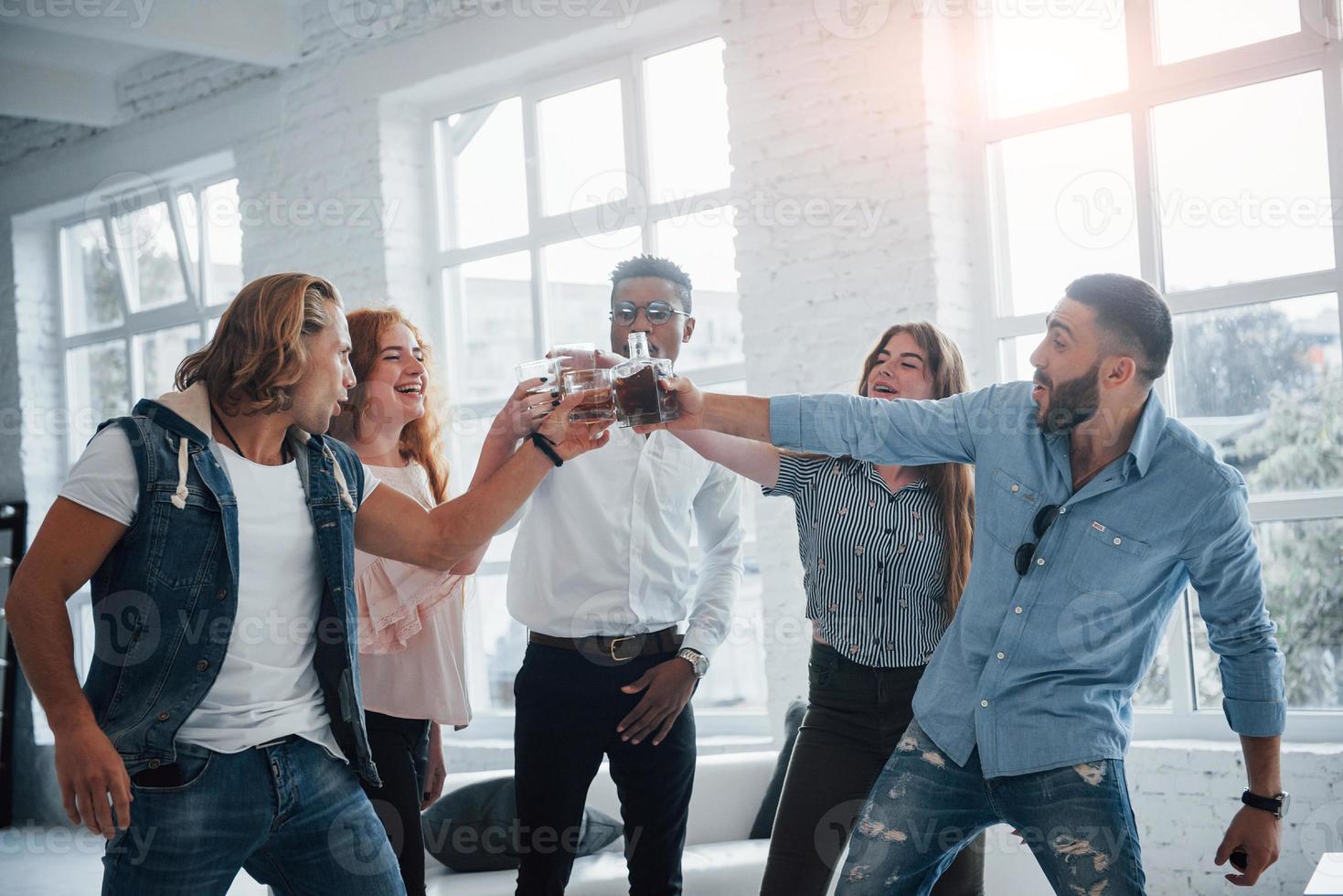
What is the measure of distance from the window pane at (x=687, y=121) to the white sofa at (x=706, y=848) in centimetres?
243

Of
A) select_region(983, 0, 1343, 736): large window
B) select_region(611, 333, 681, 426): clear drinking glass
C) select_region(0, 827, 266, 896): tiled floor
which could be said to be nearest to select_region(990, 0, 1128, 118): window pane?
select_region(983, 0, 1343, 736): large window

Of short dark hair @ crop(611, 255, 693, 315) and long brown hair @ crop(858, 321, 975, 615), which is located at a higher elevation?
short dark hair @ crop(611, 255, 693, 315)

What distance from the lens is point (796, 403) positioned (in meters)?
2.13

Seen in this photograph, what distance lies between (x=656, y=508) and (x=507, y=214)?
338cm

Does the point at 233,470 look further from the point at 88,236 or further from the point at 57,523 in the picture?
the point at 88,236

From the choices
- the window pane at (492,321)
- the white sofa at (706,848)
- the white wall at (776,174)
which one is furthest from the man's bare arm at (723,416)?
the window pane at (492,321)

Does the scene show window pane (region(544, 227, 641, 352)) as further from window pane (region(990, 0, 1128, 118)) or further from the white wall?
window pane (region(990, 0, 1128, 118))

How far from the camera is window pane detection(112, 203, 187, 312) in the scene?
6.88 metres

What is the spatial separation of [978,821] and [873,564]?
21.5 inches

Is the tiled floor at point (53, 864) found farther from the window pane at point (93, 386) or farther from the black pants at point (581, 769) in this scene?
the black pants at point (581, 769)

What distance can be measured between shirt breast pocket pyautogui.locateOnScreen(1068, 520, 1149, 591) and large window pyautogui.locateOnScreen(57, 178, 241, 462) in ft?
18.1

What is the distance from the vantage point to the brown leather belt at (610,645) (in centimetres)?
248

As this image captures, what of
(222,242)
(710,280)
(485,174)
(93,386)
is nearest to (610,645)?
(710,280)

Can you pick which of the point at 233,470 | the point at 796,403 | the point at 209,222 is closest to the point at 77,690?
the point at 233,470
